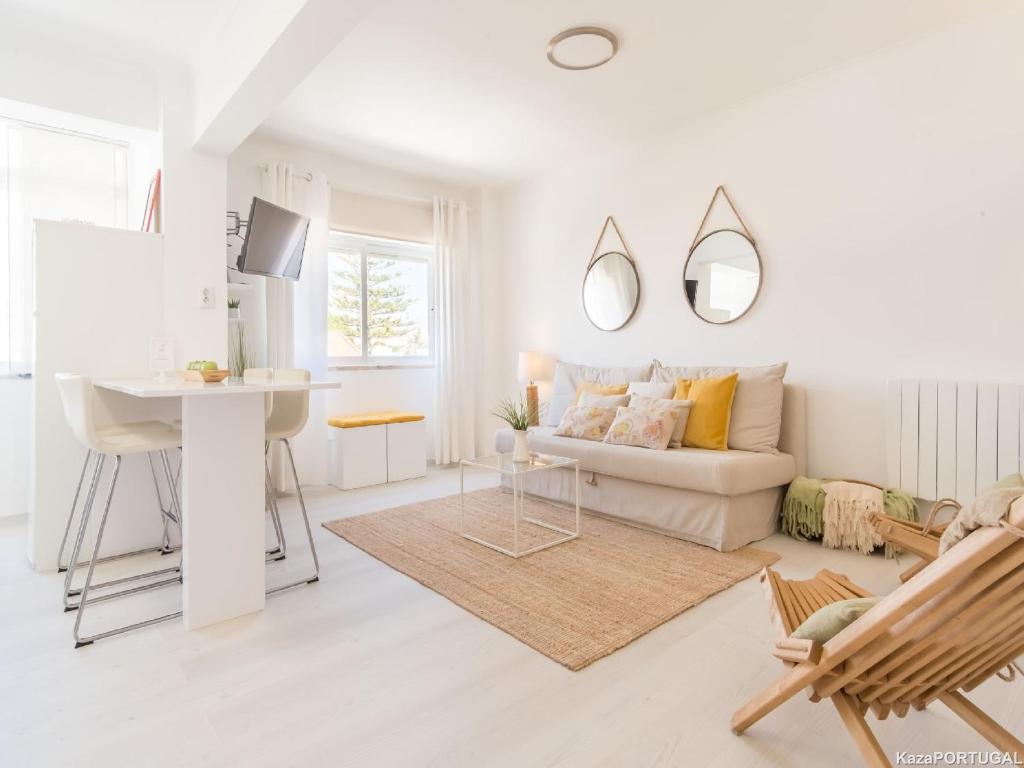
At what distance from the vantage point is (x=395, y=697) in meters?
1.63

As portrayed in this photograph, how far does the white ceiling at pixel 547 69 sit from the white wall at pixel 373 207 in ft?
0.58

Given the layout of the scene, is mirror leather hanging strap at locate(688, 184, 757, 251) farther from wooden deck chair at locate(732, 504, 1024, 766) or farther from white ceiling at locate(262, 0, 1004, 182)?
wooden deck chair at locate(732, 504, 1024, 766)

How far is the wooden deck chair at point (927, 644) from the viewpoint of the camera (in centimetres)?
99

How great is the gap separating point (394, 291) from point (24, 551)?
3129 millimetres

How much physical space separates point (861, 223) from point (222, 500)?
3.47 m

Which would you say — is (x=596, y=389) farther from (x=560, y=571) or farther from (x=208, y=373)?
(x=208, y=373)

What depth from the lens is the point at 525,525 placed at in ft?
10.7

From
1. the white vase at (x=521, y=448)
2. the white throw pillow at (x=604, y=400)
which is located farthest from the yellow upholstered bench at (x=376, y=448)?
the white vase at (x=521, y=448)

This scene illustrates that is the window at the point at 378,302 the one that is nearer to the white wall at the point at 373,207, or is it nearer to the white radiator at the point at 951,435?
the white wall at the point at 373,207

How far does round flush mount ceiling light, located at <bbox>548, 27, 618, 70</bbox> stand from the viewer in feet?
9.16

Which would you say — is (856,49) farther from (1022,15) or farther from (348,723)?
(348,723)

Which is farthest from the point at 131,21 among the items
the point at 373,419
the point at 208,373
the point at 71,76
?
the point at 373,419

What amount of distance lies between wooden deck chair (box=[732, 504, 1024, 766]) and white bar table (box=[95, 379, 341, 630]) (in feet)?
5.76

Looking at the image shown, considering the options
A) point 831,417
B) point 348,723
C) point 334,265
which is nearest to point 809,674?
point 348,723
